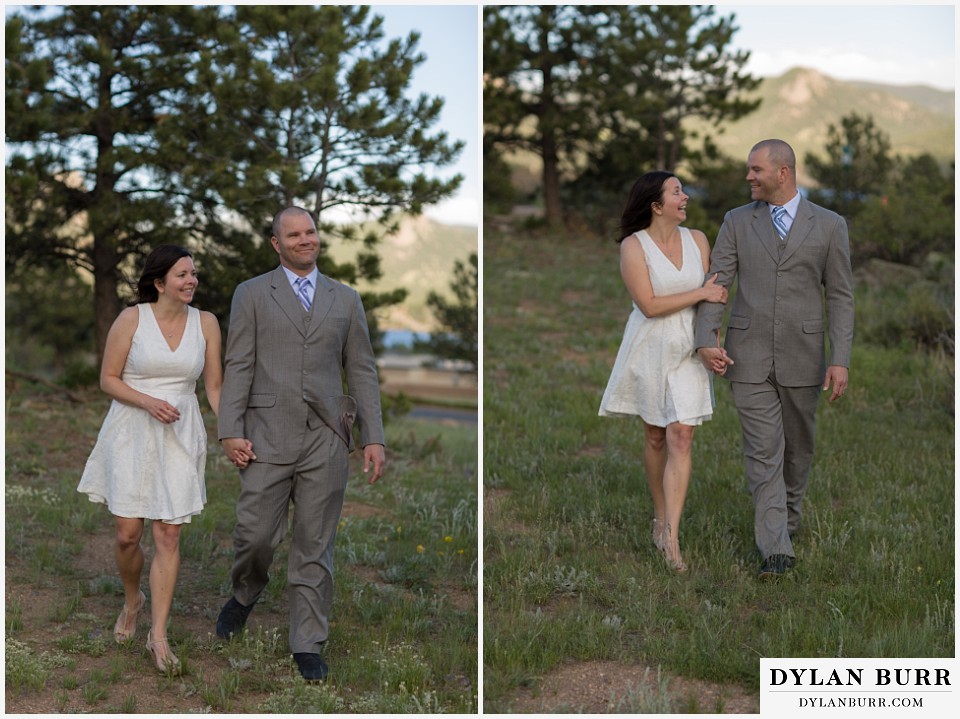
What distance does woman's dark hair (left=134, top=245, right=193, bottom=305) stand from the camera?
5059 mm

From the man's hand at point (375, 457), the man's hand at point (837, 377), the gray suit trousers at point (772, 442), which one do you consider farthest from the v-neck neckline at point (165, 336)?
the man's hand at point (837, 377)

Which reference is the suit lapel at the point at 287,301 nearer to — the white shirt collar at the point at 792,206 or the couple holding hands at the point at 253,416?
the couple holding hands at the point at 253,416

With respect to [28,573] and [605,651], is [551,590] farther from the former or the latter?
[28,573]

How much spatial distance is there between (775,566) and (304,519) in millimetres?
2442

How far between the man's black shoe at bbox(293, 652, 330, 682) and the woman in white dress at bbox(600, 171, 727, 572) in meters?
1.94

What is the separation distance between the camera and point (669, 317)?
18.9ft

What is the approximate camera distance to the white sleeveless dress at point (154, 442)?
5047 mm

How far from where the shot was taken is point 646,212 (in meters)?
5.78

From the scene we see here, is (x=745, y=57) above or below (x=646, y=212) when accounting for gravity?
above

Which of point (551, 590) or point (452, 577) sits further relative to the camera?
point (452, 577)

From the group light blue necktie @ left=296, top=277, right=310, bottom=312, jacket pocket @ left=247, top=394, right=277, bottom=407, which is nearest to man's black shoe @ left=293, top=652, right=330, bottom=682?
jacket pocket @ left=247, top=394, right=277, bottom=407

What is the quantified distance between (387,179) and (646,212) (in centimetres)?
545

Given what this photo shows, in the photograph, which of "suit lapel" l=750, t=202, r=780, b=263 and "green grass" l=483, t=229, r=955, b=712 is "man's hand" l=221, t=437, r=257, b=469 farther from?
"suit lapel" l=750, t=202, r=780, b=263

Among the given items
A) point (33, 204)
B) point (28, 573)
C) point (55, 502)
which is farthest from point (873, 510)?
point (33, 204)
